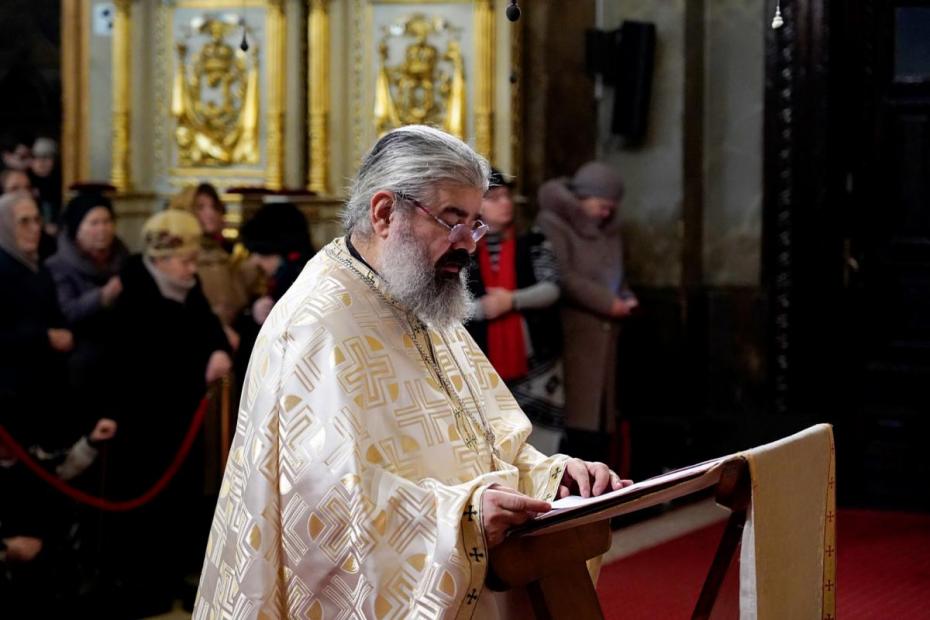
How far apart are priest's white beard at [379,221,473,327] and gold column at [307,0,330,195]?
226 inches

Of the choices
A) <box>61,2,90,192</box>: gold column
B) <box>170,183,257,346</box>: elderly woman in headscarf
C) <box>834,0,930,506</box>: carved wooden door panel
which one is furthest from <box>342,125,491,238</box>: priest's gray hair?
<box>61,2,90,192</box>: gold column

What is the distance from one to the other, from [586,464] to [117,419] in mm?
2642

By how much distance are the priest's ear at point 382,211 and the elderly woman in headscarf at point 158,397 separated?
256 centimetres

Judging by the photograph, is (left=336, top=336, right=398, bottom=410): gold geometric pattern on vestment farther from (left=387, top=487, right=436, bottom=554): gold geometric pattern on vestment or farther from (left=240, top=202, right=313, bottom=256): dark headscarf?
(left=240, top=202, right=313, bottom=256): dark headscarf

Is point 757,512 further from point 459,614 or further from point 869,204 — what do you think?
point 869,204

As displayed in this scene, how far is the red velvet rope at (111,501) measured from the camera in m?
4.98

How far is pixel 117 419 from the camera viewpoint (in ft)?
17.2

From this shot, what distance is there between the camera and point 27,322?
5398 millimetres

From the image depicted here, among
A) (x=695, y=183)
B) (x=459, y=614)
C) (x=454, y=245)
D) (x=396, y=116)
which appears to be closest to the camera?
(x=459, y=614)

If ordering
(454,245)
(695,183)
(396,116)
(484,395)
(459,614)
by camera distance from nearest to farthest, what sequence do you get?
(459,614), (454,245), (484,395), (695,183), (396,116)

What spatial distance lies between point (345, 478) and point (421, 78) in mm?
6092

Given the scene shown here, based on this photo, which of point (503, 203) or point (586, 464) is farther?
point (503, 203)

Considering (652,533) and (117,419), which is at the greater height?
(117,419)

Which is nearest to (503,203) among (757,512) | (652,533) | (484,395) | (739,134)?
(652,533)
